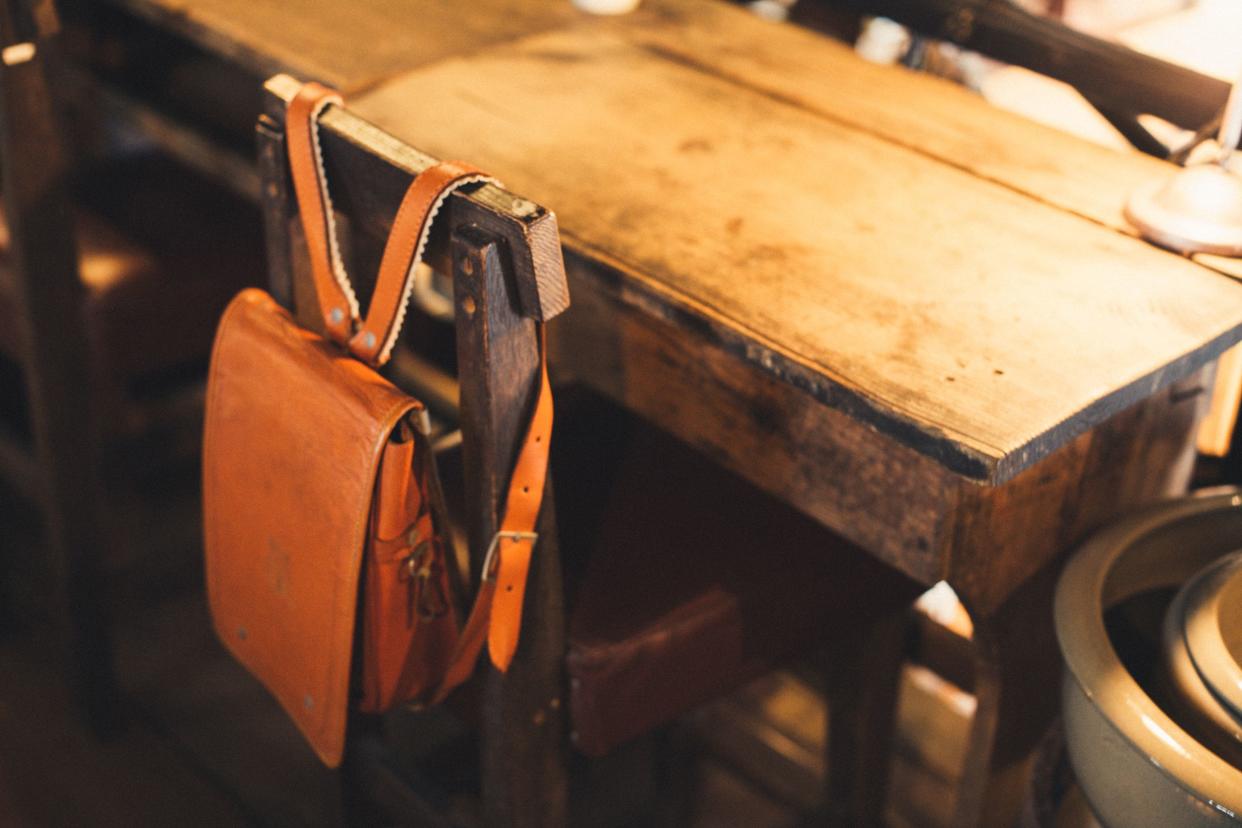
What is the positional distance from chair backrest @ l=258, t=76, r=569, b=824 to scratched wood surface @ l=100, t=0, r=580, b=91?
1.26 feet

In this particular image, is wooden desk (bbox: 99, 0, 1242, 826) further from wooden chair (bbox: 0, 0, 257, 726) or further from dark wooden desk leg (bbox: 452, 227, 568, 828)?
wooden chair (bbox: 0, 0, 257, 726)

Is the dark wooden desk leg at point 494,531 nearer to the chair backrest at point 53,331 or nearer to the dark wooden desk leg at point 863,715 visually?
the dark wooden desk leg at point 863,715

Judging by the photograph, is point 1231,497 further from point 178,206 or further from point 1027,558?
point 178,206

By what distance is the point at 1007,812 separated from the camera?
145cm

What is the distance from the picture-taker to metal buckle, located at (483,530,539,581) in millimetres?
1140

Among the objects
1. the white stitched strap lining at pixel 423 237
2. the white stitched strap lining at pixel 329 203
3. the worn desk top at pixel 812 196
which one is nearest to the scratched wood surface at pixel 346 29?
the worn desk top at pixel 812 196

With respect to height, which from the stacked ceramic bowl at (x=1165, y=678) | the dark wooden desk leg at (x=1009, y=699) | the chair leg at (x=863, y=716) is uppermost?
the stacked ceramic bowl at (x=1165, y=678)

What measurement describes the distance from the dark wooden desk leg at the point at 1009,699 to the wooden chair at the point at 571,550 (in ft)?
0.49

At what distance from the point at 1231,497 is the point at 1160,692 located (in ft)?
0.73

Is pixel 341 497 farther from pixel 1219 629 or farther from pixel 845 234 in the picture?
pixel 1219 629

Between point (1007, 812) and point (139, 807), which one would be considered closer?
point (1007, 812)

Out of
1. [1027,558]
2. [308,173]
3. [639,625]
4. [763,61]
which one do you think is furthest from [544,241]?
[763,61]

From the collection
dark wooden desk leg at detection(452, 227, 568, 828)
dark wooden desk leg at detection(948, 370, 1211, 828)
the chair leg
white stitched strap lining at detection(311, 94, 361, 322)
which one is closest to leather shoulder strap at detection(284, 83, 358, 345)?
white stitched strap lining at detection(311, 94, 361, 322)

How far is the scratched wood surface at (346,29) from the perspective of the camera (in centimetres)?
164
